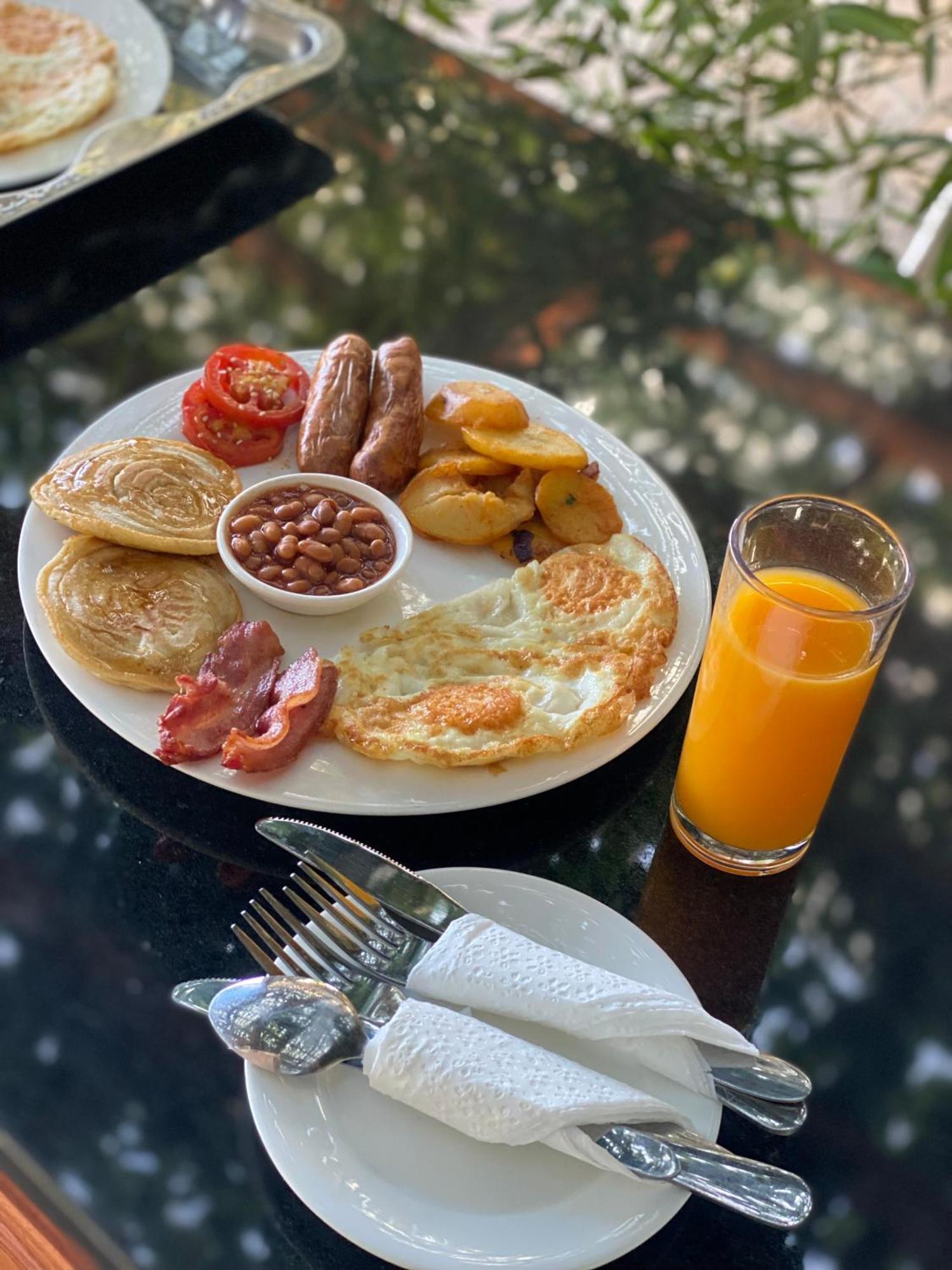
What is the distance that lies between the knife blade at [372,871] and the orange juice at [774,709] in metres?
0.37

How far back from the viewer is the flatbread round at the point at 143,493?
1.83m

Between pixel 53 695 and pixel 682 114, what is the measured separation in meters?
2.71

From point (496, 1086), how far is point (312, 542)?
0.95 m

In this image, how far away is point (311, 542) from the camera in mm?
1895

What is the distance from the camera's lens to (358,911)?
1395 millimetres

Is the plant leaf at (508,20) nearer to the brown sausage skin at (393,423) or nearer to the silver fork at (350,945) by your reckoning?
the brown sausage skin at (393,423)

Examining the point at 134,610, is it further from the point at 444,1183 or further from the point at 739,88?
the point at 739,88

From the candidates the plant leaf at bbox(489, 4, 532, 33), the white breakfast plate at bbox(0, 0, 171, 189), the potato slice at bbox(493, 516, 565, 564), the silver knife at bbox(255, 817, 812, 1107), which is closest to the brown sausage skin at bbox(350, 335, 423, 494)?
the potato slice at bbox(493, 516, 565, 564)

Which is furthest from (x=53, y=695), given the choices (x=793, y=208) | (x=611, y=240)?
(x=793, y=208)

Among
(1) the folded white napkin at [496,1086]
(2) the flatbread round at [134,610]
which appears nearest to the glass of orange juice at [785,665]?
(1) the folded white napkin at [496,1086]

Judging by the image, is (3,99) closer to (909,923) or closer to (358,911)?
(358,911)

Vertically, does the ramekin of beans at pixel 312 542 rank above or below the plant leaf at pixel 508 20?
below

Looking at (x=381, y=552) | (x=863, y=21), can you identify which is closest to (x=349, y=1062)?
(x=381, y=552)

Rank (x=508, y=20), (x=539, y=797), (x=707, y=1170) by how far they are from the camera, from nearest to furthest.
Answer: (x=707, y=1170), (x=539, y=797), (x=508, y=20)
